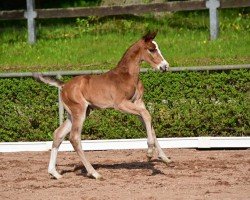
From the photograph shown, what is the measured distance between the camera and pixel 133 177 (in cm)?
1309

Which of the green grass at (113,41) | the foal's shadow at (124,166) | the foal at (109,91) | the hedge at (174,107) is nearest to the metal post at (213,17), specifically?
the green grass at (113,41)

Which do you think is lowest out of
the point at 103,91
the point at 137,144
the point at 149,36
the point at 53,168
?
the point at 137,144

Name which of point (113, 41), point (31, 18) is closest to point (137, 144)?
point (113, 41)

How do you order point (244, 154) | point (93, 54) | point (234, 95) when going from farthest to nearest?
point (93, 54)
point (234, 95)
point (244, 154)

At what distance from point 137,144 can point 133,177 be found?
3086 millimetres

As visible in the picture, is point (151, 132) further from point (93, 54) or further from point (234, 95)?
point (93, 54)

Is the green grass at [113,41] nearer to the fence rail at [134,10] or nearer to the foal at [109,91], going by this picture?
the fence rail at [134,10]

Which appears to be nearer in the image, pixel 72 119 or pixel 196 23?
pixel 72 119

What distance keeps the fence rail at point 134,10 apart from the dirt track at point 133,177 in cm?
512

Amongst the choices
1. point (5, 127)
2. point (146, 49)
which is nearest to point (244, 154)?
point (146, 49)

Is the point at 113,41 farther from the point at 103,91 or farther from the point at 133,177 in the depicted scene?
the point at 133,177

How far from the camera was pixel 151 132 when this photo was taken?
1262cm

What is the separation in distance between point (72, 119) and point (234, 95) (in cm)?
378

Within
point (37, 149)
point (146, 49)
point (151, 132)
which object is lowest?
point (37, 149)
